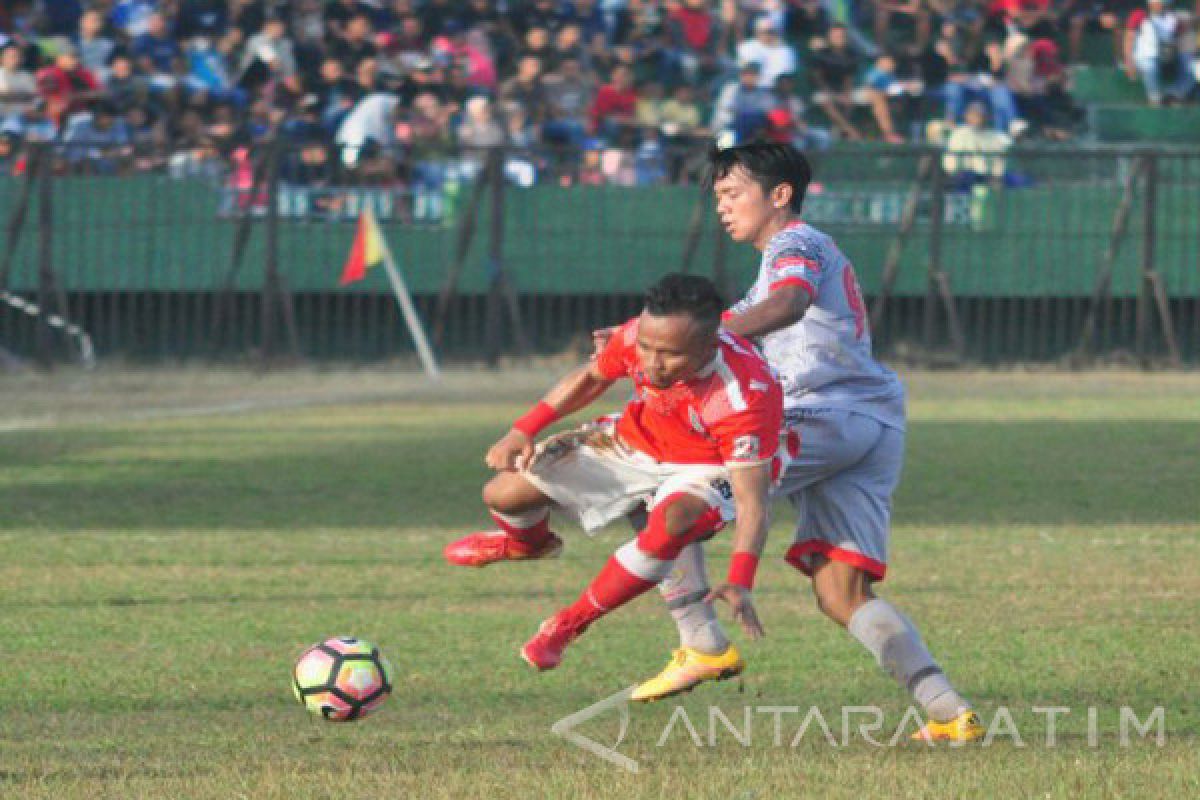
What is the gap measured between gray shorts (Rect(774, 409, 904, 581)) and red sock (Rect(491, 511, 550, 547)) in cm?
78

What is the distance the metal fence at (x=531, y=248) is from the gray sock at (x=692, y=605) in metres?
14.4

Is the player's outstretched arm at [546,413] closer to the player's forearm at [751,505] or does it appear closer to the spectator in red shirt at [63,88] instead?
the player's forearm at [751,505]

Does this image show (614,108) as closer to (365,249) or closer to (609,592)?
(365,249)

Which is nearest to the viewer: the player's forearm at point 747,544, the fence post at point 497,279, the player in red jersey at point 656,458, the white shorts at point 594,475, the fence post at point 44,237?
the player's forearm at point 747,544

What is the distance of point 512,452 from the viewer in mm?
6816

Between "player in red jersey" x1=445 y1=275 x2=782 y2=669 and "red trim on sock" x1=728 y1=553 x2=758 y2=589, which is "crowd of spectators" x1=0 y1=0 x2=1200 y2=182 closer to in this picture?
"player in red jersey" x1=445 y1=275 x2=782 y2=669

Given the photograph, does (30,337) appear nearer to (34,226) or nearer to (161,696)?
(34,226)

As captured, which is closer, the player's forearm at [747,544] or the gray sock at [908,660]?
the player's forearm at [747,544]

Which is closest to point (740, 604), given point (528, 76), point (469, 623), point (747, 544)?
point (747, 544)

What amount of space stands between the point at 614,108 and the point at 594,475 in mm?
16337

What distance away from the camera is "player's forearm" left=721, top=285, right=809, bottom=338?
6.58 meters

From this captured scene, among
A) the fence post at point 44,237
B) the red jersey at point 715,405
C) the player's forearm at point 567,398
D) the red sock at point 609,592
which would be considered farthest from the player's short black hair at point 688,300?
the fence post at point 44,237

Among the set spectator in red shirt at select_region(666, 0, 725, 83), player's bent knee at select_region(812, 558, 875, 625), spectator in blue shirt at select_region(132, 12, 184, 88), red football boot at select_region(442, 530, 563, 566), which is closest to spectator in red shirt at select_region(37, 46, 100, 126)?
spectator in blue shirt at select_region(132, 12, 184, 88)

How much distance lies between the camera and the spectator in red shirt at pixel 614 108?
2289 centimetres
